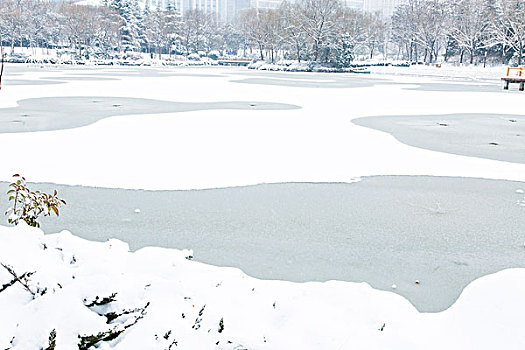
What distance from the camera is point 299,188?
6.06m

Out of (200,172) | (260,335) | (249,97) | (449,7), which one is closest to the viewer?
(260,335)

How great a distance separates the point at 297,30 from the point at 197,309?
4891 centimetres

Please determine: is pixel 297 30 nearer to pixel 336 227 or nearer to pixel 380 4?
pixel 336 227

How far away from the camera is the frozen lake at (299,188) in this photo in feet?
13.2

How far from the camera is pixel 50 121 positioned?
35.0 feet

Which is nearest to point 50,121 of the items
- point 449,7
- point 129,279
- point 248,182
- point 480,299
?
point 248,182

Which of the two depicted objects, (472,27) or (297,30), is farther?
(297,30)

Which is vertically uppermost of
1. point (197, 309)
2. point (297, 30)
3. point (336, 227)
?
point (297, 30)

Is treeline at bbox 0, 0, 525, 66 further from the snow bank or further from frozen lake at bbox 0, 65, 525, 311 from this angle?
the snow bank

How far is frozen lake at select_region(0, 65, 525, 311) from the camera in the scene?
13.2 ft

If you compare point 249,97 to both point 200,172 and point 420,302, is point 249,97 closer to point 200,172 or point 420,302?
point 200,172

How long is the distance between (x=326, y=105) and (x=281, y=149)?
7.27 metres

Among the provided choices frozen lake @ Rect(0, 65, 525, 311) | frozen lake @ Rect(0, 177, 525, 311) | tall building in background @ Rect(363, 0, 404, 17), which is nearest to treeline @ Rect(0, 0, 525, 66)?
frozen lake @ Rect(0, 65, 525, 311)

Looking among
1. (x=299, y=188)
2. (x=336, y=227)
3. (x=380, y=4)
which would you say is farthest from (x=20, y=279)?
(x=380, y=4)
